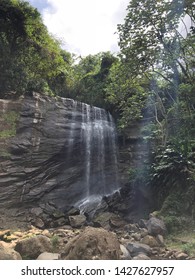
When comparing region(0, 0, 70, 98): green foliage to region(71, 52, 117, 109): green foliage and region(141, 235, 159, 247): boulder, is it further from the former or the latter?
region(141, 235, 159, 247): boulder

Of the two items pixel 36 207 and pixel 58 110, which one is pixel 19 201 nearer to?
pixel 36 207

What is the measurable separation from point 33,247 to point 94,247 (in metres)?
2.04

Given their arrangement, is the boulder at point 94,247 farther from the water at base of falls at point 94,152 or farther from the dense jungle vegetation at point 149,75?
the water at base of falls at point 94,152

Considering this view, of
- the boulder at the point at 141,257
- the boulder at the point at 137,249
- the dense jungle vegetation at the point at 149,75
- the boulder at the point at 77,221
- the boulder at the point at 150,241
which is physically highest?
the dense jungle vegetation at the point at 149,75

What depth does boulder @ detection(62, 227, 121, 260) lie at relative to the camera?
5.45 metres

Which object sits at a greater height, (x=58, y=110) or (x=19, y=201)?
(x=58, y=110)

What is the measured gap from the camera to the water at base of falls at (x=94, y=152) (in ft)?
53.9

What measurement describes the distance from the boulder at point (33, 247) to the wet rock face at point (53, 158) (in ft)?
18.7

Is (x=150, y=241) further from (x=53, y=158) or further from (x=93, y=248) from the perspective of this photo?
(x=53, y=158)

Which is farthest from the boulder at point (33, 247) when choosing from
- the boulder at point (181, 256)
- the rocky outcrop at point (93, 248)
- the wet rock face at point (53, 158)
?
the wet rock face at point (53, 158)

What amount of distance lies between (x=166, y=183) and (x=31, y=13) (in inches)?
547

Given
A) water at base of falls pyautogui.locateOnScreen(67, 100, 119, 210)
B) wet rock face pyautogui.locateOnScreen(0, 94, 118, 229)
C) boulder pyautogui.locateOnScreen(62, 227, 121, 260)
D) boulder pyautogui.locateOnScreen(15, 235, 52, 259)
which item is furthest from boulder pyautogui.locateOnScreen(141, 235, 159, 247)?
water at base of falls pyautogui.locateOnScreen(67, 100, 119, 210)

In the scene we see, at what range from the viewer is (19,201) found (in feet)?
43.7
